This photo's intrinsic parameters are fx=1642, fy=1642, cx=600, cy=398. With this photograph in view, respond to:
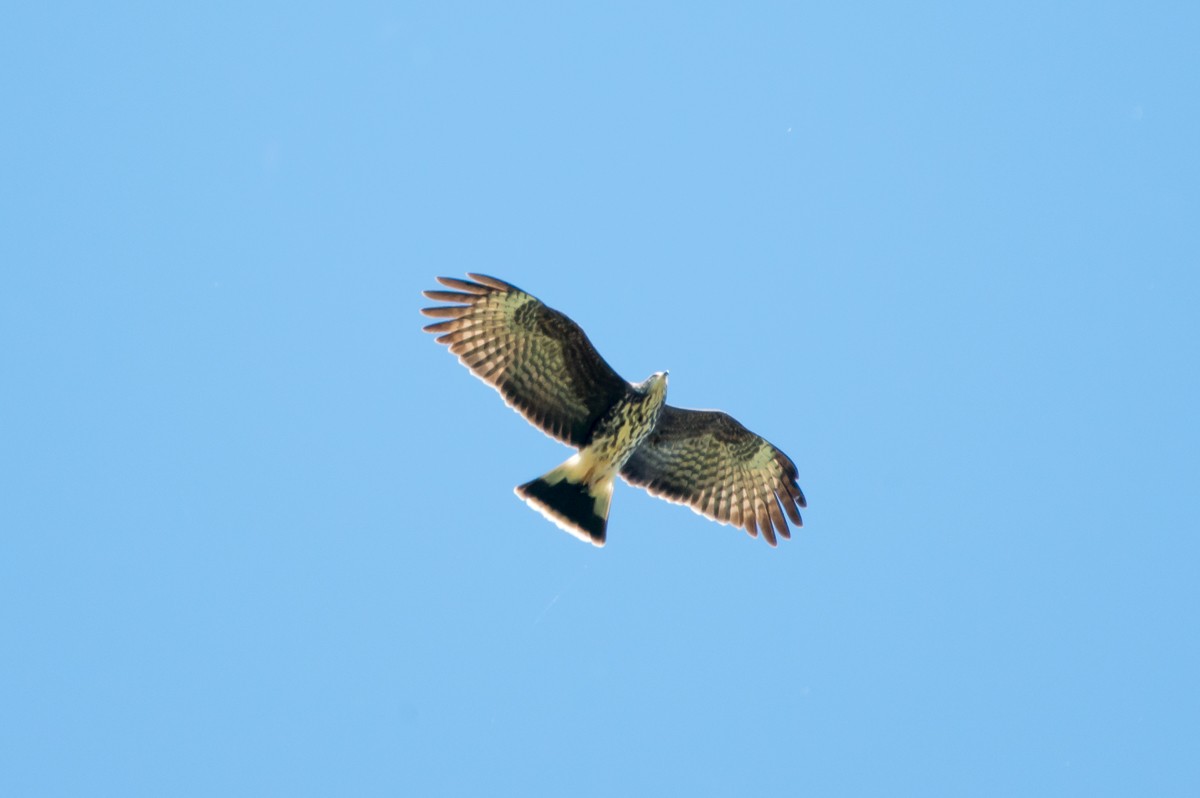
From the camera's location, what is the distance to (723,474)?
13.7m

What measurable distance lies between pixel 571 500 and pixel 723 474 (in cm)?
149

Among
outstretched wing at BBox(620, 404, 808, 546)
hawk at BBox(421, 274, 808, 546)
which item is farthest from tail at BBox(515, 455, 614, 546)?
outstretched wing at BBox(620, 404, 808, 546)

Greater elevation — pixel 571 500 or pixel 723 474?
pixel 723 474

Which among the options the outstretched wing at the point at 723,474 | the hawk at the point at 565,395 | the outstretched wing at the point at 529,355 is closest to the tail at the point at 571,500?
the hawk at the point at 565,395

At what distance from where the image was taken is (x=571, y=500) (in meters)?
12.9

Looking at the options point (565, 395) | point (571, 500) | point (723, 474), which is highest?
point (723, 474)

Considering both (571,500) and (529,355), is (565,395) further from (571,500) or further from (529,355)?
(571,500)

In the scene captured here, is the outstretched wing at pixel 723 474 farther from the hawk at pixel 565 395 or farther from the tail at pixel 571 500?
the tail at pixel 571 500

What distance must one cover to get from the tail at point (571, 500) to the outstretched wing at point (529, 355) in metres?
0.27

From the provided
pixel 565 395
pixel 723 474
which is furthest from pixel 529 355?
pixel 723 474

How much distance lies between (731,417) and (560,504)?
1598mm

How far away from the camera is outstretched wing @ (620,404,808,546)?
13.5m

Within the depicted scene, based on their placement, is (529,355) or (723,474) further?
(723,474)

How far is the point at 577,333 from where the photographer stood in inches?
499
